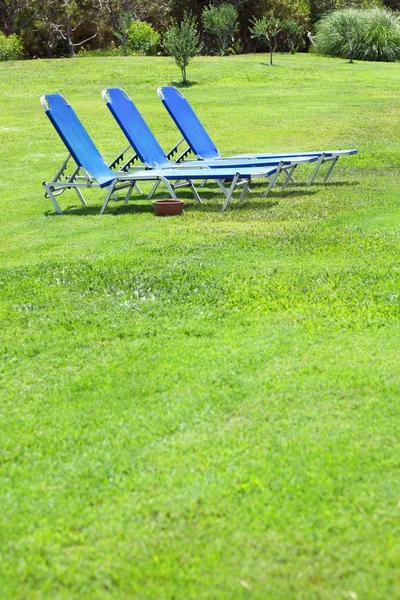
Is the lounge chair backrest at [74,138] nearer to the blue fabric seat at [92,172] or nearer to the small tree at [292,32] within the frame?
the blue fabric seat at [92,172]

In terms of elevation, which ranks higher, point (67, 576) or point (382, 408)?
point (67, 576)

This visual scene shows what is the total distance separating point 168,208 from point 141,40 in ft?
77.7

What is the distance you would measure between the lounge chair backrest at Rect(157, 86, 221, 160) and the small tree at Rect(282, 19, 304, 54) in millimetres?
19380

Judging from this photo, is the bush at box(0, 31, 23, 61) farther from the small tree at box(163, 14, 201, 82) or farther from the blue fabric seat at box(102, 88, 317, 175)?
the blue fabric seat at box(102, 88, 317, 175)

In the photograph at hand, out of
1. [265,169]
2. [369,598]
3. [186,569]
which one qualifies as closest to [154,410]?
[186,569]

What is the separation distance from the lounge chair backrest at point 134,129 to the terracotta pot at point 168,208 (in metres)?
1.43

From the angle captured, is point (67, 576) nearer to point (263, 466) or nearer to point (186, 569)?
point (186, 569)

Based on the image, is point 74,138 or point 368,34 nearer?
point 74,138

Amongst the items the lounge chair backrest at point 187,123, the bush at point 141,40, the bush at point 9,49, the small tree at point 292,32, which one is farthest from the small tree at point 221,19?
the lounge chair backrest at point 187,123

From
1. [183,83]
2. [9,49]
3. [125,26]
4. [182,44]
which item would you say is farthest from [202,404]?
[125,26]

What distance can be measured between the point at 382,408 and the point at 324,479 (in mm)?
672

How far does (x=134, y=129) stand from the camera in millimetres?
9555

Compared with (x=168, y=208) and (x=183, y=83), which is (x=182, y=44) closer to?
(x=183, y=83)

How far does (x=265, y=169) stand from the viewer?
8.27 meters
